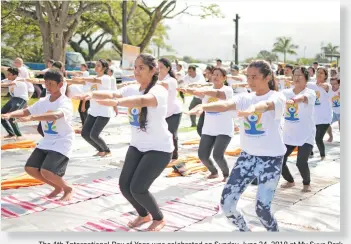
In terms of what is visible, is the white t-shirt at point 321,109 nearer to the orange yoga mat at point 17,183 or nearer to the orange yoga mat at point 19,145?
the orange yoga mat at point 17,183

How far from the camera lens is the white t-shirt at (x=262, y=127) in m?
3.79

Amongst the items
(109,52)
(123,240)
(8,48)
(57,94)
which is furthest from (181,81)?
(109,52)

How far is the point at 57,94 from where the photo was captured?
511 cm

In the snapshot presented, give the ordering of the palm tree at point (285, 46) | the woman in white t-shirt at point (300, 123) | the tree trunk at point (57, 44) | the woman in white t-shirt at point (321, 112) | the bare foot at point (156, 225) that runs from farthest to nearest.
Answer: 1. the palm tree at point (285, 46)
2. the tree trunk at point (57, 44)
3. the woman in white t-shirt at point (321, 112)
4. the woman in white t-shirt at point (300, 123)
5. the bare foot at point (156, 225)

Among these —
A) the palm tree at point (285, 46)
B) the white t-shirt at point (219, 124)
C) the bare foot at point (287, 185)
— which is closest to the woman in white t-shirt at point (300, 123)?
the bare foot at point (287, 185)

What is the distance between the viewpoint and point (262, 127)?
3.81 metres

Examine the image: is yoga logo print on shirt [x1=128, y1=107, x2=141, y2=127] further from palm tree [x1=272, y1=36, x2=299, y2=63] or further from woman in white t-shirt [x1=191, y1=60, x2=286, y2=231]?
palm tree [x1=272, y1=36, x2=299, y2=63]

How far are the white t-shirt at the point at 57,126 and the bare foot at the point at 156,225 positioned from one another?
1.47 m

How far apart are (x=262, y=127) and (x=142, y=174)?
1183 mm

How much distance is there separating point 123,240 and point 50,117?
150 cm

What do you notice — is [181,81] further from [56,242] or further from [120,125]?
[56,242]

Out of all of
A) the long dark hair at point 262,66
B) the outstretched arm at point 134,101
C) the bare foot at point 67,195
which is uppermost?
the long dark hair at point 262,66

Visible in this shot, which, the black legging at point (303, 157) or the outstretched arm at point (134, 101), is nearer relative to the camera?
the outstretched arm at point (134, 101)

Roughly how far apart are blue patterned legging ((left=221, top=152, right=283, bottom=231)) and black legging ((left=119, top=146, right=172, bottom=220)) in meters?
0.72
